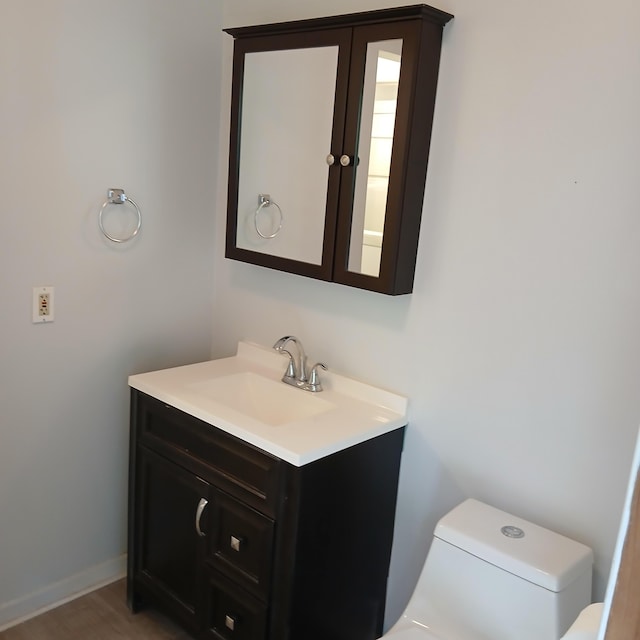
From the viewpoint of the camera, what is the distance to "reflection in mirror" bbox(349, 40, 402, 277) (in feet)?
5.74

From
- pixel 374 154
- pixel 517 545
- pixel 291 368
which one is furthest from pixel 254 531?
pixel 374 154

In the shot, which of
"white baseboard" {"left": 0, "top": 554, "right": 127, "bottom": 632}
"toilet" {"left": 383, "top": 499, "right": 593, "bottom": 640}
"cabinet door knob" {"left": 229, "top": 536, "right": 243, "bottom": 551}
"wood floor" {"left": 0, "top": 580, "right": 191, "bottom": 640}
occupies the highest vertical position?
"toilet" {"left": 383, "top": 499, "right": 593, "bottom": 640}

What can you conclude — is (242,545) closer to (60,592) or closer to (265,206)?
(60,592)

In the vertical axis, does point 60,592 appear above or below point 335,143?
below

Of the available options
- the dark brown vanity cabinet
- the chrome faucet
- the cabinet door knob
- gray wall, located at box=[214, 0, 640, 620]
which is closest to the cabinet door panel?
the dark brown vanity cabinet

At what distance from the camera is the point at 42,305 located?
204cm

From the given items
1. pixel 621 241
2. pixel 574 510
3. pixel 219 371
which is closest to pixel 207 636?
pixel 219 371

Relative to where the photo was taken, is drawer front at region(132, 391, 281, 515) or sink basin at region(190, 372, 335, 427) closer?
drawer front at region(132, 391, 281, 515)

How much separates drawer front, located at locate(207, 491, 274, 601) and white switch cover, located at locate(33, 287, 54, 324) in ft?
2.61

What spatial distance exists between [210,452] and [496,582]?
2.77ft

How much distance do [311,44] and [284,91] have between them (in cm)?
19

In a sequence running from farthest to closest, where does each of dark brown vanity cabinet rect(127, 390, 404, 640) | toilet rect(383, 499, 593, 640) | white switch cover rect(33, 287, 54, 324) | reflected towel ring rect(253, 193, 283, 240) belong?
reflected towel ring rect(253, 193, 283, 240)
white switch cover rect(33, 287, 54, 324)
dark brown vanity cabinet rect(127, 390, 404, 640)
toilet rect(383, 499, 593, 640)

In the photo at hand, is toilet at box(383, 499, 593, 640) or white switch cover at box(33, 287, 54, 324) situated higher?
white switch cover at box(33, 287, 54, 324)

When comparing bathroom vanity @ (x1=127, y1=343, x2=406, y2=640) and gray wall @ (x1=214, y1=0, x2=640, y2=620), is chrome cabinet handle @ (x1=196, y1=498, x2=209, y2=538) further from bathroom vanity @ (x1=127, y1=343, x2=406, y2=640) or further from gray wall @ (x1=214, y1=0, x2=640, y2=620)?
gray wall @ (x1=214, y1=0, x2=640, y2=620)
